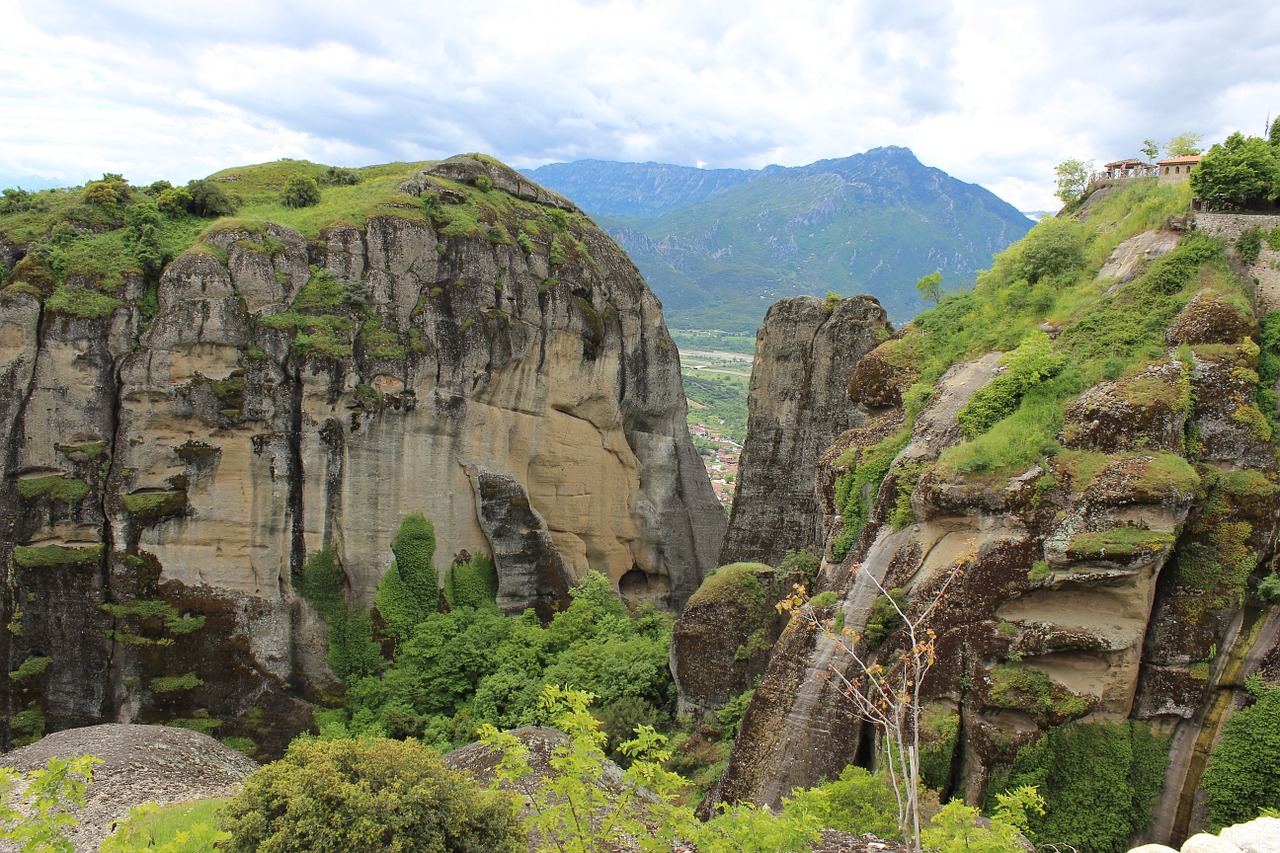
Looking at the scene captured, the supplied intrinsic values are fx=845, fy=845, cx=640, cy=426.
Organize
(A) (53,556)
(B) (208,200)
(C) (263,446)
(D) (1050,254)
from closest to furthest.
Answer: (D) (1050,254), (A) (53,556), (C) (263,446), (B) (208,200)

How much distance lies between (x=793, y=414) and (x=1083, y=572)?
16.4 meters

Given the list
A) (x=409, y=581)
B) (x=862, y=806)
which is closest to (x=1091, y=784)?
(x=862, y=806)

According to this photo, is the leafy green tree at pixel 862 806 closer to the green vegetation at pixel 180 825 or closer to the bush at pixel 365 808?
the bush at pixel 365 808

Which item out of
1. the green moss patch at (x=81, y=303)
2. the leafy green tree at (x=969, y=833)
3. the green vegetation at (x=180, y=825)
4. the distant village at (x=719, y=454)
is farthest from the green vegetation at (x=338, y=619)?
the distant village at (x=719, y=454)

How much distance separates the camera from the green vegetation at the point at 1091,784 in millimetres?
16469

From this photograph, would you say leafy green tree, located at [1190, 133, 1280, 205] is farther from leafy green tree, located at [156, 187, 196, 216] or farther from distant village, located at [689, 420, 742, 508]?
distant village, located at [689, 420, 742, 508]

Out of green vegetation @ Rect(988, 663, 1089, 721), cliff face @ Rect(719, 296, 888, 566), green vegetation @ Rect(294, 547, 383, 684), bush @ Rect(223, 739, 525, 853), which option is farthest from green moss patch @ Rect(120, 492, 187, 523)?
green vegetation @ Rect(988, 663, 1089, 721)

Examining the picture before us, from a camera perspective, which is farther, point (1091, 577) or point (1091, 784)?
point (1091, 784)

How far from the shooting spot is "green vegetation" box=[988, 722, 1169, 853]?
1647 cm

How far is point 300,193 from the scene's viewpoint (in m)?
33.0

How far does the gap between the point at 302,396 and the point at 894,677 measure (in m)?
21.1

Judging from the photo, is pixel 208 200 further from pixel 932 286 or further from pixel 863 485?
pixel 932 286

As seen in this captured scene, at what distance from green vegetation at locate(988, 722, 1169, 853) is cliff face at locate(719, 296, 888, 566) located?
14109 mm

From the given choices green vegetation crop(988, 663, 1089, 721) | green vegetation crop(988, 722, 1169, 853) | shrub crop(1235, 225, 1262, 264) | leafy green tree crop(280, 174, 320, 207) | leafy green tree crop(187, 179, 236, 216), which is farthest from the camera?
leafy green tree crop(280, 174, 320, 207)
